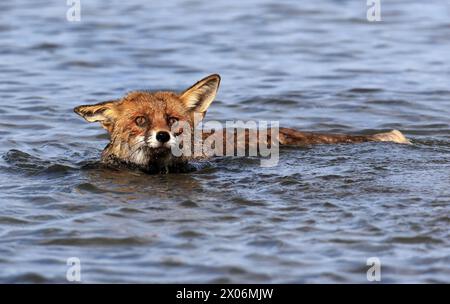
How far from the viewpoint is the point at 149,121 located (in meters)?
9.81

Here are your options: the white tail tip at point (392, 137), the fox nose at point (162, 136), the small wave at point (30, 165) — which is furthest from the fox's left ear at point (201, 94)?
the white tail tip at point (392, 137)

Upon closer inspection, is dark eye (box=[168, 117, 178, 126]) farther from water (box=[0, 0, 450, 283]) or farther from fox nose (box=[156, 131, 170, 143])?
water (box=[0, 0, 450, 283])

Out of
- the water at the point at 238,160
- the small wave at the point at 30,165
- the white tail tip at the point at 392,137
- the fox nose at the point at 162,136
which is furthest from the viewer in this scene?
the white tail tip at the point at 392,137

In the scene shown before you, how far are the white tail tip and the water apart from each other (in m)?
0.19

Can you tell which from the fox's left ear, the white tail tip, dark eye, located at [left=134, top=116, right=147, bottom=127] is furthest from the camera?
the white tail tip

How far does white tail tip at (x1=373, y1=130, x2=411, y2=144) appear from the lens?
1141 centimetres

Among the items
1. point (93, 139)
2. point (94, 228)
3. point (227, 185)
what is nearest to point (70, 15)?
point (93, 139)

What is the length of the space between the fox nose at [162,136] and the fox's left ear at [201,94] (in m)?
0.89

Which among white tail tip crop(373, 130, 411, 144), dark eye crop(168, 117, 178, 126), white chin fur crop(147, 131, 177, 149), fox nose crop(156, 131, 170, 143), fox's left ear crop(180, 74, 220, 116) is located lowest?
white tail tip crop(373, 130, 411, 144)

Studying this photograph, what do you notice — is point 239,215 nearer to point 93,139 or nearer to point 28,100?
point 93,139

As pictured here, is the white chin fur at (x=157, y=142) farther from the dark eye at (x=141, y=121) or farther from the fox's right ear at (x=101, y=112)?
the fox's right ear at (x=101, y=112)

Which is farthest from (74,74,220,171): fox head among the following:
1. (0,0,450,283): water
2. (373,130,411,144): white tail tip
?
(373,130,411,144): white tail tip

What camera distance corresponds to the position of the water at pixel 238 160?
7.39m

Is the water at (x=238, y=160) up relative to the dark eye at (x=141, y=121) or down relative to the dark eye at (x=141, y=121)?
down
